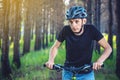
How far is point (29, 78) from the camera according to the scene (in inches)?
649

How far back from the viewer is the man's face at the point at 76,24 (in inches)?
228

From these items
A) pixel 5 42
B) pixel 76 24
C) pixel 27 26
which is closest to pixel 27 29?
pixel 27 26

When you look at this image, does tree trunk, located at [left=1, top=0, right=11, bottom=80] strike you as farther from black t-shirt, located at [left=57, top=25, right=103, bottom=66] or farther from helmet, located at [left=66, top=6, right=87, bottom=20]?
helmet, located at [left=66, top=6, right=87, bottom=20]

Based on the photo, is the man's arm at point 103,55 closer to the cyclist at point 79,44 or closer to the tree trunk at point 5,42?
the cyclist at point 79,44

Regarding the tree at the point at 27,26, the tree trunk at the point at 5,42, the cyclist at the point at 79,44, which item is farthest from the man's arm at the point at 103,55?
the tree at the point at 27,26

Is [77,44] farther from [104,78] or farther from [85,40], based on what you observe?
[104,78]

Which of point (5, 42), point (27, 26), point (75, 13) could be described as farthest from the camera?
point (27, 26)

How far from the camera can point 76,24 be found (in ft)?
19.0

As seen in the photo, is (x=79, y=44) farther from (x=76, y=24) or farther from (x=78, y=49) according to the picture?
(x=76, y=24)

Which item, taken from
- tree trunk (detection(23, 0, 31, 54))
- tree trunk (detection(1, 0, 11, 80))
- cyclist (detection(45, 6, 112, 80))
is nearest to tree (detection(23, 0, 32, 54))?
tree trunk (detection(23, 0, 31, 54))

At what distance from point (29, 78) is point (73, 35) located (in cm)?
1073

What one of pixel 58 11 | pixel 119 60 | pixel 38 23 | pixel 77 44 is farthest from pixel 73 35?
pixel 58 11

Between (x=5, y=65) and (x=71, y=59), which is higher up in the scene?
(x=71, y=59)

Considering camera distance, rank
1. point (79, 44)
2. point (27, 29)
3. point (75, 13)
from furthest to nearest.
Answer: point (27, 29)
point (79, 44)
point (75, 13)
